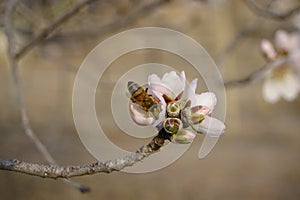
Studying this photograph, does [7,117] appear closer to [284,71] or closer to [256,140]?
[256,140]

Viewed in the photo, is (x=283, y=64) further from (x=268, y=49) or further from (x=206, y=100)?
(x=206, y=100)

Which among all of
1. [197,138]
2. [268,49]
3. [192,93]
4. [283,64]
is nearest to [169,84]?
[192,93]

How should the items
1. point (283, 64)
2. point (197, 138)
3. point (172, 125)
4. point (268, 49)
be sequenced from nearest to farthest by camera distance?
point (172, 125) → point (268, 49) → point (283, 64) → point (197, 138)

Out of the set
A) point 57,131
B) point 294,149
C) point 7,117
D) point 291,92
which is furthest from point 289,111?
point 291,92

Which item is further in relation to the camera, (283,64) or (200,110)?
(283,64)

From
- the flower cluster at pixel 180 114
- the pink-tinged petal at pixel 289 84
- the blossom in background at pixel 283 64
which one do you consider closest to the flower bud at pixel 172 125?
the flower cluster at pixel 180 114

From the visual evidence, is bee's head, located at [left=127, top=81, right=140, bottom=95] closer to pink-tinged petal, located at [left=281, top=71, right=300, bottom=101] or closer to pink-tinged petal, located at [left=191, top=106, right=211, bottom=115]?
pink-tinged petal, located at [left=191, top=106, right=211, bottom=115]

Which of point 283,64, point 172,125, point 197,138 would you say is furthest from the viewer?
point 197,138
